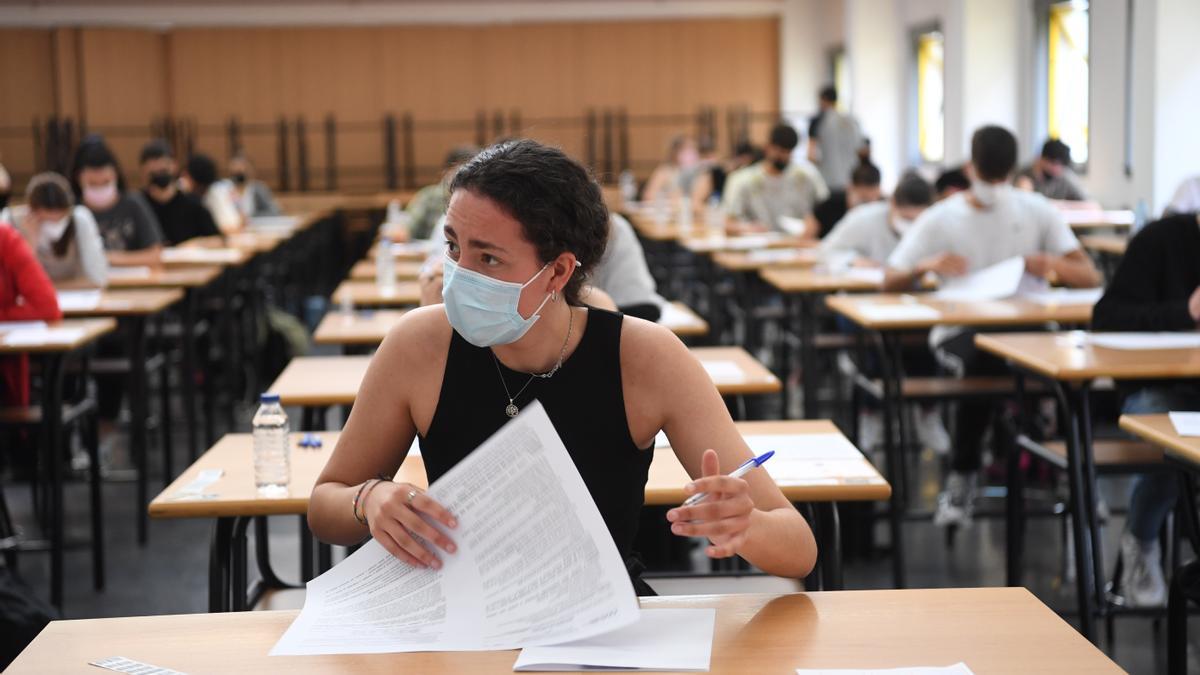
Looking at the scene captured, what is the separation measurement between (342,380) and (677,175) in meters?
9.56

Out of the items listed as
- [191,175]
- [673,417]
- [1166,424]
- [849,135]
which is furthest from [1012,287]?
[849,135]

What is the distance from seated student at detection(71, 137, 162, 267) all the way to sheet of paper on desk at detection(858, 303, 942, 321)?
3.57 meters

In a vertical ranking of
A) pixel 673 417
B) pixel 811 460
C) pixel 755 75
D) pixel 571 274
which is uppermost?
pixel 755 75

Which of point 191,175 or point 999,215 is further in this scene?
point 191,175

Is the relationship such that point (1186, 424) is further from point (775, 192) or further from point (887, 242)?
point (775, 192)

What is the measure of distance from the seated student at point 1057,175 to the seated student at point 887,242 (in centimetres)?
219

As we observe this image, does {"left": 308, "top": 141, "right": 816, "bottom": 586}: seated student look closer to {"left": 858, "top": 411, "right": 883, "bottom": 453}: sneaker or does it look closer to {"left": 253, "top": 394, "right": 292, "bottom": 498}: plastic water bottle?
{"left": 253, "top": 394, "right": 292, "bottom": 498}: plastic water bottle

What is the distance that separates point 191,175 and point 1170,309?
6889mm

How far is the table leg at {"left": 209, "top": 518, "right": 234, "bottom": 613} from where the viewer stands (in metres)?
2.33

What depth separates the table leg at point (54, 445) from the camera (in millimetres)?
4008

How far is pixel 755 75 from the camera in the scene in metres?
16.8

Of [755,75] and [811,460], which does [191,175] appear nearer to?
[811,460]

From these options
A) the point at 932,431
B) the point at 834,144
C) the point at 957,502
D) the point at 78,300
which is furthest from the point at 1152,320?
the point at 834,144

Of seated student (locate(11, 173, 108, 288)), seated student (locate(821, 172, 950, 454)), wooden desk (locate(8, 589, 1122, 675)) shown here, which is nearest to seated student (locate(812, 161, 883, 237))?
seated student (locate(821, 172, 950, 454))
